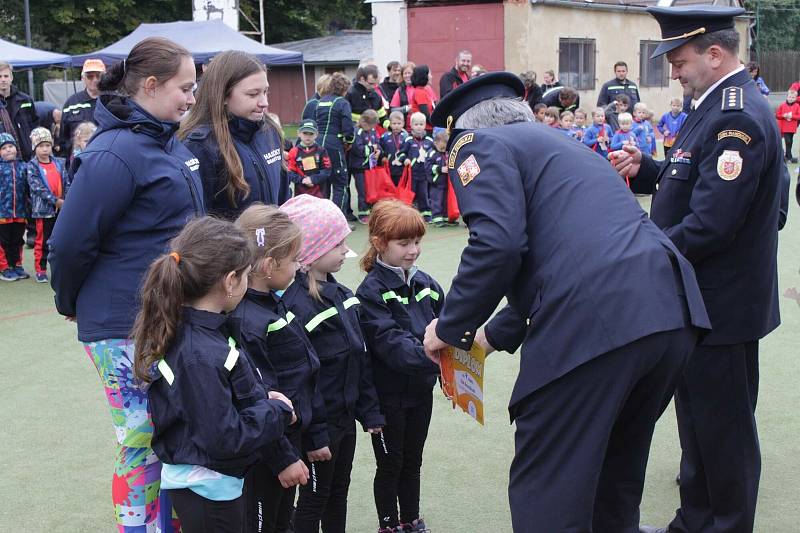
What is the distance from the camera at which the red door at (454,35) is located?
77.1ft

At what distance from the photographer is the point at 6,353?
271 inches

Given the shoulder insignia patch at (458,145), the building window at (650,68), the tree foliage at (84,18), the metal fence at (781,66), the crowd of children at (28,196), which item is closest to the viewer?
the shoulder insignia patch at (458,145)

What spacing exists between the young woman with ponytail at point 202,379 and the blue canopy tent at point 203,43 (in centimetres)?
1550

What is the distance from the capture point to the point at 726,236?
3451 mm

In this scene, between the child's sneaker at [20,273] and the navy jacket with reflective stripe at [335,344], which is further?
the child's sneaker at [20,273]

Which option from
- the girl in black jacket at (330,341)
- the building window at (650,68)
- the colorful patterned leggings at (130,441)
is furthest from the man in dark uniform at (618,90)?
the colorful patterned leggings at (130,441)

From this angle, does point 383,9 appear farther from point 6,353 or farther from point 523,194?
point 523,194

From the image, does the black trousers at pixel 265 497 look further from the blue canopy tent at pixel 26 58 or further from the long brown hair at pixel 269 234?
the blue canopy tent at pixel 26 58

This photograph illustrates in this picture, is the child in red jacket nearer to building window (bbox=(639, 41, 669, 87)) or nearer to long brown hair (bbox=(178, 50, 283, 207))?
building window (bbox=(639, 41, 669, 87))

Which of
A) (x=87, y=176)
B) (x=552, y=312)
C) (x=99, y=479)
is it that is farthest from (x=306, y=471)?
(x=99, y=479)

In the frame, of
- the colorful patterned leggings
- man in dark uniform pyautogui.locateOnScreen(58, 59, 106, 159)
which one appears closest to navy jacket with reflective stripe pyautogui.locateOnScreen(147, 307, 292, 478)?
the colorful patterned leggings

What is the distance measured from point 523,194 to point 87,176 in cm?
139

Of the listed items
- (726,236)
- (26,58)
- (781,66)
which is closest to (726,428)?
(726,236)

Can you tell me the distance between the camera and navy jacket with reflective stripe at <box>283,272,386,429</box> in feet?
11.5
